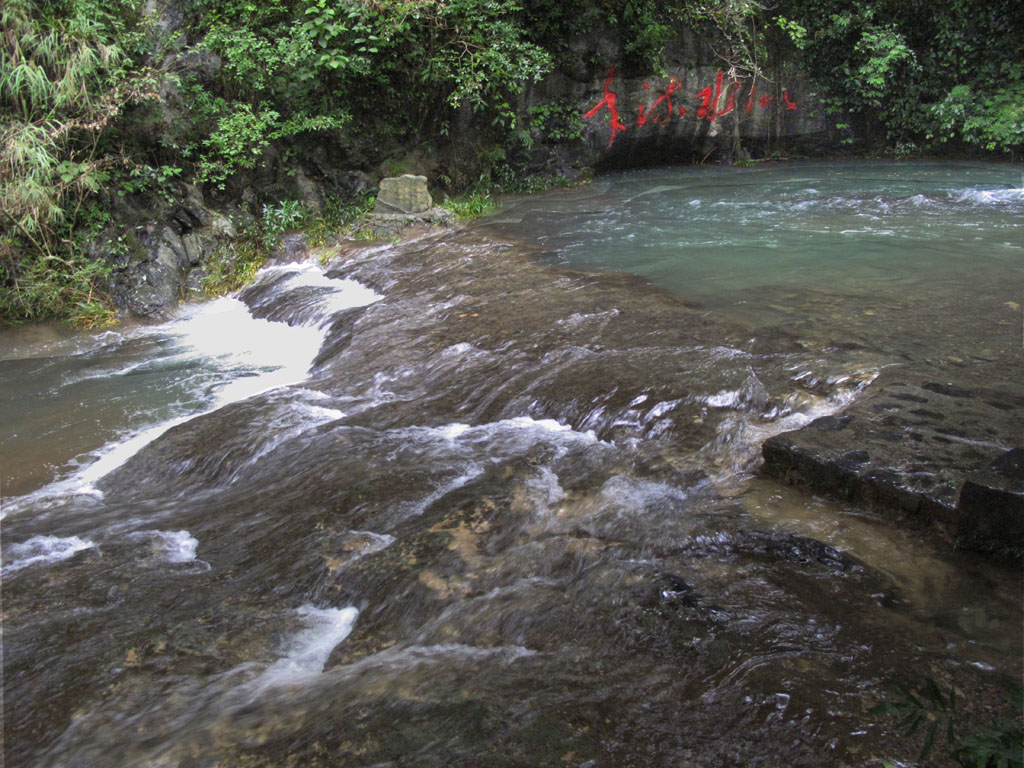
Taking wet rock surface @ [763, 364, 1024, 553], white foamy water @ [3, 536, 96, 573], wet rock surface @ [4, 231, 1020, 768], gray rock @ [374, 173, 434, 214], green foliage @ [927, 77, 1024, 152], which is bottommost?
white foamy water @ [3, 536, 96, 573]

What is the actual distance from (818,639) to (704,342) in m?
3.15

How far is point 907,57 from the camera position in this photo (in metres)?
14.6

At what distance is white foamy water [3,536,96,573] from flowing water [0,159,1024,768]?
2 centimetres

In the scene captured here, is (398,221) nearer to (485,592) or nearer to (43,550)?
(43,550)

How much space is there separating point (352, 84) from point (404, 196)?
2463 millimetres

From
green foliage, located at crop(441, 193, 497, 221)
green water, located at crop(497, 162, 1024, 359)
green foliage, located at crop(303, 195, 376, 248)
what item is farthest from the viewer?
green foliage, located at crop(441, 193, 497, 221)

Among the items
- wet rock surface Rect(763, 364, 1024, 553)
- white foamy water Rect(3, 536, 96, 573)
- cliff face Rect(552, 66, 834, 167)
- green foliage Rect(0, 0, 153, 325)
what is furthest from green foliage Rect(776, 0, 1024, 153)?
white foamy water Rect(3, 536, 96, 573)

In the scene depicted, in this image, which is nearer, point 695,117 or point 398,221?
point 398,221

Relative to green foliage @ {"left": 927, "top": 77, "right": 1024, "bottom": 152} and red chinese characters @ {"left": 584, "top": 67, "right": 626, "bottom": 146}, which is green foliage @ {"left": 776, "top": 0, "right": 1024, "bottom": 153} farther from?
red chinese characters @ {"left": 584, "top": 67, "right": 626, "bottom": 146}

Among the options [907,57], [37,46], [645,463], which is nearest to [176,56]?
[37,46]

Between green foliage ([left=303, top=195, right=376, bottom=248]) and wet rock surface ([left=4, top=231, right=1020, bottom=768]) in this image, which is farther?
green foliage ([left=303, top=195, right=376, bottom=248])

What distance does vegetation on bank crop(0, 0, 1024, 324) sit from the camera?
27.5 ft

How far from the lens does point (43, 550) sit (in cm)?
385

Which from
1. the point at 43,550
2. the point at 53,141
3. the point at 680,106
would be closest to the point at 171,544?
the point at 43,550
